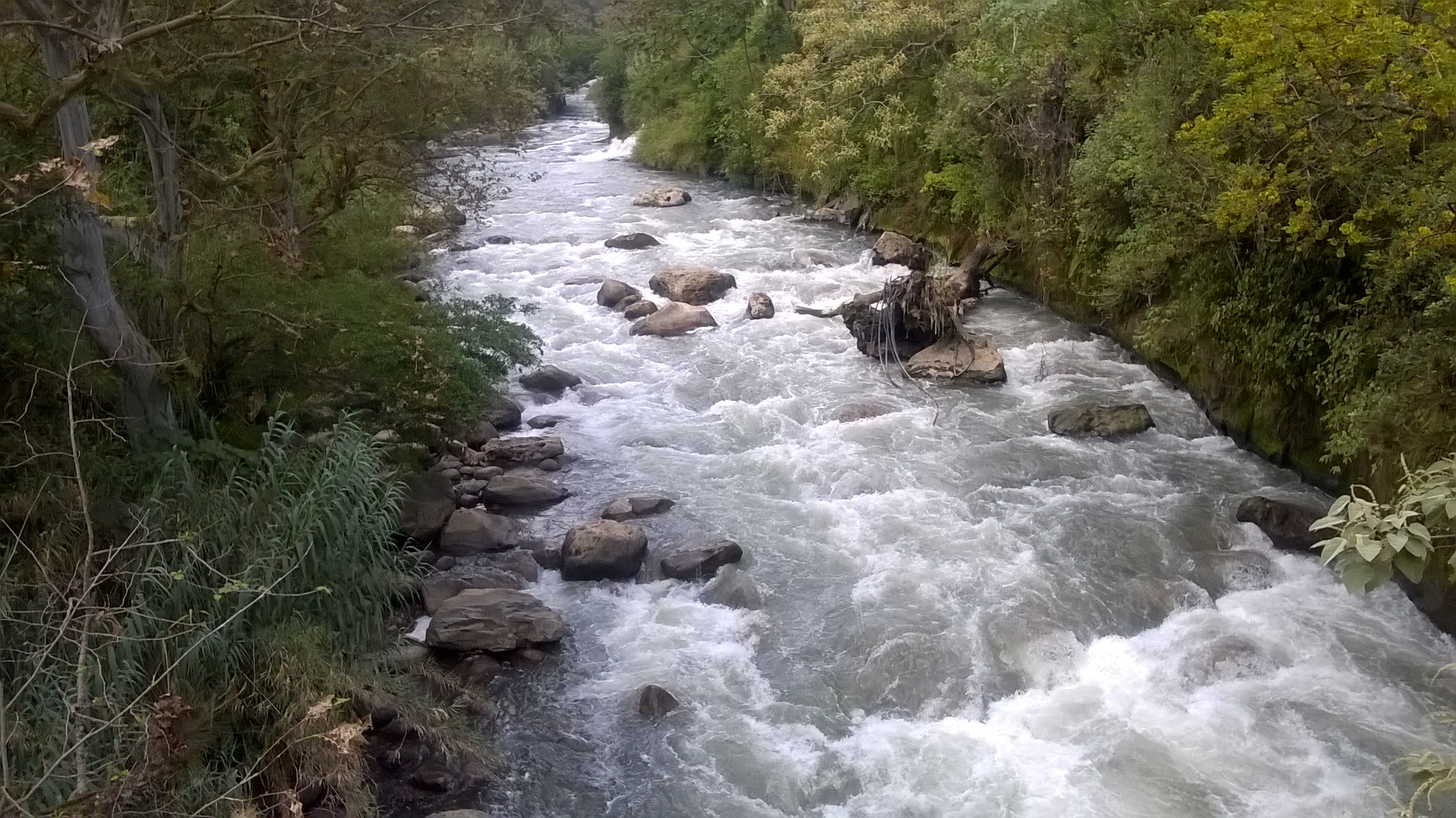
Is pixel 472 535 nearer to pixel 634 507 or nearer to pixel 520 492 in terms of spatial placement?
pixel 520 492

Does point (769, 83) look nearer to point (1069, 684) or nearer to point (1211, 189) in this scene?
point (1211, 189)

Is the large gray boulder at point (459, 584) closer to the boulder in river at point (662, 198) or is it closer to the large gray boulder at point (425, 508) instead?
the large gray boulder at point (425, 508)

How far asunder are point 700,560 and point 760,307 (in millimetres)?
7948

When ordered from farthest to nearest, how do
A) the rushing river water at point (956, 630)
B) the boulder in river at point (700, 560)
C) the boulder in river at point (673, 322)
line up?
the boulder in river at point (673, 322) < the boulder in river at point (700, 560) < the rushing river water at point (956, 630)

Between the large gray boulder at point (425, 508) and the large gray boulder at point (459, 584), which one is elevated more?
the large gray boulder at point (425, 508)

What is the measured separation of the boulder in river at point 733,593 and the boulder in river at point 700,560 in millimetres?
202

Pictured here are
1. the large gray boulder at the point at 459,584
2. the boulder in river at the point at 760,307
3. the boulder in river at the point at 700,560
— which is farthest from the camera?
the boulder in river at the point at 760,307

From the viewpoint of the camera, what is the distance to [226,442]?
912 centimetres

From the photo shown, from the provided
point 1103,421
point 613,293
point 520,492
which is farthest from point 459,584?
point 613,293

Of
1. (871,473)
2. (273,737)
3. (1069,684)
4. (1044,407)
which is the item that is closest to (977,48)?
(1044,407)

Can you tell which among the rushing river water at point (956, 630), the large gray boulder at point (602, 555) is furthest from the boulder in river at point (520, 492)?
the large gray boulder at point (602, 555)

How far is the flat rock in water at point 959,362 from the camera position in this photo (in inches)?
567

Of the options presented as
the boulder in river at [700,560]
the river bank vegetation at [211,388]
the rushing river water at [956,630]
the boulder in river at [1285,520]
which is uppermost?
the river bank vegetation at [211,388]

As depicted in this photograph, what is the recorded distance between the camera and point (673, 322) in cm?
1716
